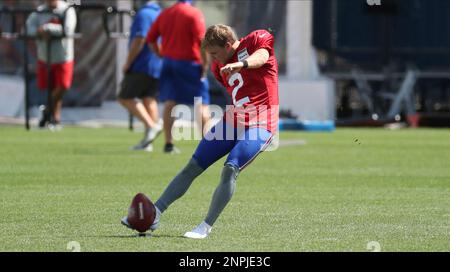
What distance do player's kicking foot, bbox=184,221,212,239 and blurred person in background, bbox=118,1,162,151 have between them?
865cm

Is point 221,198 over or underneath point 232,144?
underneath

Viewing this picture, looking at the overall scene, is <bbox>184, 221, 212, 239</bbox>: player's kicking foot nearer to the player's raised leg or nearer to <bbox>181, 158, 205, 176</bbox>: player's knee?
the player's raised leg

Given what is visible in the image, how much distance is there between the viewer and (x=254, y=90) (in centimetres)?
954

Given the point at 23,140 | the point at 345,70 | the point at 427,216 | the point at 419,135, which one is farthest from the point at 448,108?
the point at 427,216

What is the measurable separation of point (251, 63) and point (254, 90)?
539 mm

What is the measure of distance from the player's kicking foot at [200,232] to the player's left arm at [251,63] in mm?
984

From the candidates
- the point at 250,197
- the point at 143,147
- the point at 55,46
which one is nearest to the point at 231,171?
the point at 250,197

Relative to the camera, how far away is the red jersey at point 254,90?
9.46 metres

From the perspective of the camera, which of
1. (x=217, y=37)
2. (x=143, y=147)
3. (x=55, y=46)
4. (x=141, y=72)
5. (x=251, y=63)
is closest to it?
(x=251, y=63)

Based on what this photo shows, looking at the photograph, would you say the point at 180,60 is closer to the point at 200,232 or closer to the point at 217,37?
the point at 217,37

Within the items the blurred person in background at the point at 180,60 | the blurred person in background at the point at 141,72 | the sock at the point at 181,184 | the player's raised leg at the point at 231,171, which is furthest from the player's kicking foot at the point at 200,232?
the blurred person in background at the point at 141,72

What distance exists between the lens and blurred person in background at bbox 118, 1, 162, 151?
18.0 metres

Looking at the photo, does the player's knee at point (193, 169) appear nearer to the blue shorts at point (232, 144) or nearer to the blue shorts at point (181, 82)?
the blue shorts at point (232, 144)

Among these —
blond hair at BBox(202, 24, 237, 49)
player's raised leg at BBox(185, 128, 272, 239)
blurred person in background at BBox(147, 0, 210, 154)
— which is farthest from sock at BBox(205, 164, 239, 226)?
blurred person in background at BBox(147, 0, 210, 154)
